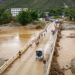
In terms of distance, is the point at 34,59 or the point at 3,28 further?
the point at 3,28

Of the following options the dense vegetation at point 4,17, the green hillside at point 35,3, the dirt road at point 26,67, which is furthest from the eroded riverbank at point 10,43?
the green hillside at point 35,3

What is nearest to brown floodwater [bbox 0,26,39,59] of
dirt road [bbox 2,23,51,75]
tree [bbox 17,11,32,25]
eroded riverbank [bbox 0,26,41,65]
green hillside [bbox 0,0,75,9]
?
eroded riverbank [bbox 0,26,41,65]

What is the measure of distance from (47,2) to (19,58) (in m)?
125

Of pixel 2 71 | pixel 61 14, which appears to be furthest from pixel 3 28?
pixel 61 14

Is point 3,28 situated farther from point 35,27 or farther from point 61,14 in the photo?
point 61,14

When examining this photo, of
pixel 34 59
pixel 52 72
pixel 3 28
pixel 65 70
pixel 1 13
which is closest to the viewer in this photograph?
pixel 52 72

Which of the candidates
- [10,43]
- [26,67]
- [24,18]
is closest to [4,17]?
[24,18]

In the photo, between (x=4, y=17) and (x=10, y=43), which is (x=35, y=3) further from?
(x=10, y=43)

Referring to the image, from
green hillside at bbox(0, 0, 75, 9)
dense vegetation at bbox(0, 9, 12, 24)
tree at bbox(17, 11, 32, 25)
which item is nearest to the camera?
tree at bbox(17, 11, 32, 25)

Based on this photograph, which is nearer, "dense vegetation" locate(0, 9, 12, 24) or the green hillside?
"dense vegetation" locate(0, 9, 12, 24)

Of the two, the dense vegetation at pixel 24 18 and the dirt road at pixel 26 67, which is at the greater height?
the dirt road at pixel 26 67

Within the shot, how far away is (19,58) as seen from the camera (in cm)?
2156

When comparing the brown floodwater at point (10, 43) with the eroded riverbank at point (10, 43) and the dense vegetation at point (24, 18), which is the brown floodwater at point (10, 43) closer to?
the eroded riverbank at point (10, 43)

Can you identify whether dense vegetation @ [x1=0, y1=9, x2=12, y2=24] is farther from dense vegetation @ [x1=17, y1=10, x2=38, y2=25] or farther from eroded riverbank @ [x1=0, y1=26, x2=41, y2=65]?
eroded riverbank @ [x1=0, y1=26, x2=41, y2=65]
